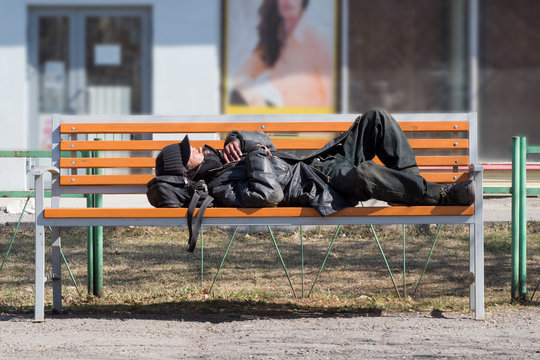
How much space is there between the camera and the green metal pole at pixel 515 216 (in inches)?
203

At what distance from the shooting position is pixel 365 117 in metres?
4.93

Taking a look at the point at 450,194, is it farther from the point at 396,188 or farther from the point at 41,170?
the point at 41,170

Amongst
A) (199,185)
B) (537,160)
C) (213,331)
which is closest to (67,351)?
(213,331)

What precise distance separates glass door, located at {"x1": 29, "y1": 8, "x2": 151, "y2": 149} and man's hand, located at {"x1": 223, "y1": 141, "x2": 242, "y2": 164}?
5568mm

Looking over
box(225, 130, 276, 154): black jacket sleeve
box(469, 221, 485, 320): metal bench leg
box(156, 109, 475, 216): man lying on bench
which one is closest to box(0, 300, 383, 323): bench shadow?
box(469, 221, 485, 320): metal bench leg

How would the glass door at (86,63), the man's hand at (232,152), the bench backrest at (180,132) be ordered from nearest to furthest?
the man's hand at (232,152)
the bench backrest at (180,132)
the glass door at (86,63)

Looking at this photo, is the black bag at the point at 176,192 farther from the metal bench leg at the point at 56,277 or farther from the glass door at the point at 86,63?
the glass door at the point at 86,63

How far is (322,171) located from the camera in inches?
191

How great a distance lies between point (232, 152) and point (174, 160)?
0.33 m

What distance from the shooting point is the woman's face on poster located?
33.3ft

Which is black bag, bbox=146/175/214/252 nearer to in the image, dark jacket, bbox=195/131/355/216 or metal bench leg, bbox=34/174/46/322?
dark jacket, bbox=195/131/355/216

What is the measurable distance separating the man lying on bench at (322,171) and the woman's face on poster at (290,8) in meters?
5.40

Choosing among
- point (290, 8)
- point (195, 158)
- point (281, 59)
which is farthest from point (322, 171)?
point (290, 8)

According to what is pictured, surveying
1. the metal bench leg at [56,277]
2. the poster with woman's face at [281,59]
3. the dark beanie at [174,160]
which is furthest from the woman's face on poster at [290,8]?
the metal bench leg at [56,277]
